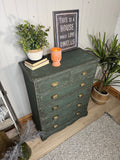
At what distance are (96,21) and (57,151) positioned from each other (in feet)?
6.23

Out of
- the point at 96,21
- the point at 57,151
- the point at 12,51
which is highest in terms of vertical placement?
the point at 96,21

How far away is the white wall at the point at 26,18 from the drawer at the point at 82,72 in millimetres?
488

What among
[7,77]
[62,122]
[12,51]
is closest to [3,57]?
[12,51]

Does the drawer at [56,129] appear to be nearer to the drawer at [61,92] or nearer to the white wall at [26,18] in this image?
the white wall at [26,18]

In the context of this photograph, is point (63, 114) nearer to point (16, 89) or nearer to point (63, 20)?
point (16, 89)

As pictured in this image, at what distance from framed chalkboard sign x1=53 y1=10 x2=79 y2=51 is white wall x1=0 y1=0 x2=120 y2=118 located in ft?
0.17

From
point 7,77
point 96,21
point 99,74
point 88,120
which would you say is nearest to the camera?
point 7,77

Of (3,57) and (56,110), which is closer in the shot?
(3,57)

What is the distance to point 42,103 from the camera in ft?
3.81

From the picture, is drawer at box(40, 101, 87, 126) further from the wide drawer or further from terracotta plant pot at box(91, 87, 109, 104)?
terracotta plant pot at box(91, 87, 109, 104)

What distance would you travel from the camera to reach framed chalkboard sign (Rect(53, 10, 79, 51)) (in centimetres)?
122

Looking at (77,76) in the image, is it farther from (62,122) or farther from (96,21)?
(96,21)

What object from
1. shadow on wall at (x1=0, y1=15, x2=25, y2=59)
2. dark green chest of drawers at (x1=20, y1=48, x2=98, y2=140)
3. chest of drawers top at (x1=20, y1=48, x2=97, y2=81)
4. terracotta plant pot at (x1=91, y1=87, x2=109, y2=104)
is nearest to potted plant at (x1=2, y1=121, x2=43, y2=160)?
dark green chest of drawers at (x1=20, y1=48, x2=98, y2=140)

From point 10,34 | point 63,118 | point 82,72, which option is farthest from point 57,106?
point 10,34
